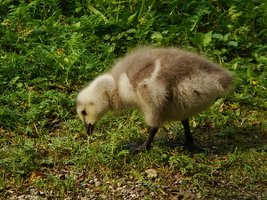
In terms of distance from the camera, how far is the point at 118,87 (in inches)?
167

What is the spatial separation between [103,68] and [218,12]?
160 centimetres

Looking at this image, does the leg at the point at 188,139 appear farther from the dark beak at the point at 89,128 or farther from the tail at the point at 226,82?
the dark beak at the point at 89,128

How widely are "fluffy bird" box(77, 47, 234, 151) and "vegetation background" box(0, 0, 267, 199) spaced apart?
0.99ft

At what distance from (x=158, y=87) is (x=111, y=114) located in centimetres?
90

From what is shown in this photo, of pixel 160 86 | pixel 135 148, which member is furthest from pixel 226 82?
pixel 135 148

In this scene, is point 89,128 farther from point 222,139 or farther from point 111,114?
point 222,139

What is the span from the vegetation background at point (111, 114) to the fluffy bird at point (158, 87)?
30 centimetres

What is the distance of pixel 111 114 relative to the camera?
4816mm

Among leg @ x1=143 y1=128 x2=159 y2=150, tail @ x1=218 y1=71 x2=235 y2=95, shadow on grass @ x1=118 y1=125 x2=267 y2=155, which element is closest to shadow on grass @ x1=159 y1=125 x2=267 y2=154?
shadow on grass @ x1=118 y1=125 x2=267 y2=155

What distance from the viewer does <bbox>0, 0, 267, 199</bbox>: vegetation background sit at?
4.02 metres

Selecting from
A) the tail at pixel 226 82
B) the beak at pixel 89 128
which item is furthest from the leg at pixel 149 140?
the tail at pixel 226 82

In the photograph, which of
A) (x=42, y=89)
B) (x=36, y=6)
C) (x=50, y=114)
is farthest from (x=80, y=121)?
(x=36, y=6)

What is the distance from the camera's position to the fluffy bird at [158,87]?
405cm

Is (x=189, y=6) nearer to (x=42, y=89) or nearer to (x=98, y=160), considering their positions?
(x=42, y=89)
